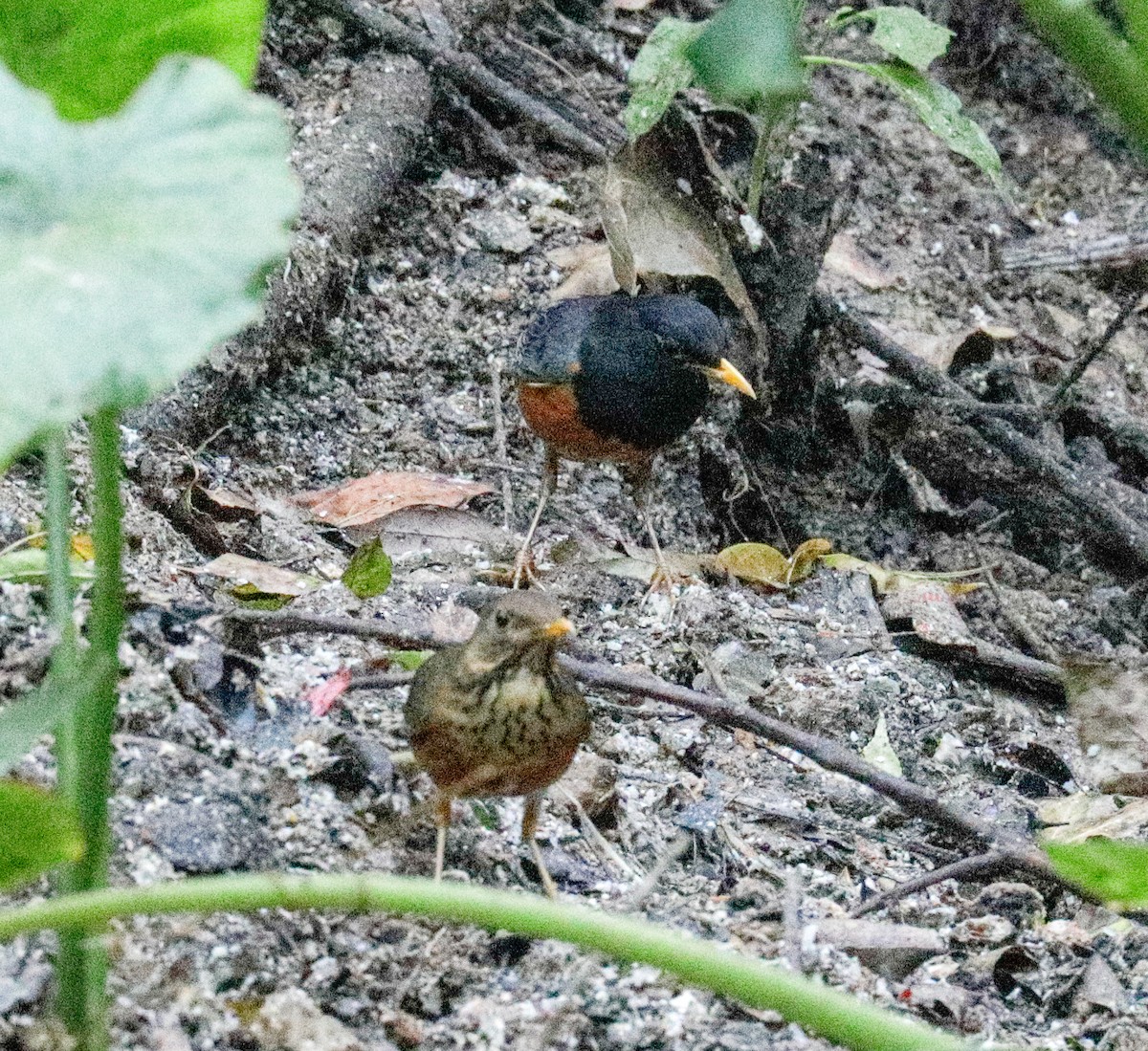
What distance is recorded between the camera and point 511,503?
17.7 ft

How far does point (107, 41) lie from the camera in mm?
1873

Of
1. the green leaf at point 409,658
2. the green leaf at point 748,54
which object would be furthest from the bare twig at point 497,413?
the green leaf at point 748,54

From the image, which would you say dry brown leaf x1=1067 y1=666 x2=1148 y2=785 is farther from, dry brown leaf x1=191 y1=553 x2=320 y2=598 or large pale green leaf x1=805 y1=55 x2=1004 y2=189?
large pale green leaf x1=805 y1=55 x2=1004 y2=189

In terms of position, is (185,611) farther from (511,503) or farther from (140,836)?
(511,503)

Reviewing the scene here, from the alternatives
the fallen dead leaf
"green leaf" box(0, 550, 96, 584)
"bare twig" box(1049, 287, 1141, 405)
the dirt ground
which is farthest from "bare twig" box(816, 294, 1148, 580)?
"green leaf" box(0, 550, 96, 584)

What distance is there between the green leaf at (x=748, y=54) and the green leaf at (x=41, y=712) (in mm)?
903

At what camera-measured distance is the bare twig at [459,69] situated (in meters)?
5.89

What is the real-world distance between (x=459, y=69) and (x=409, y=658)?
318 cm

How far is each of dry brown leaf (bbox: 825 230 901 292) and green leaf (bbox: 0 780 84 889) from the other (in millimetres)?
5109

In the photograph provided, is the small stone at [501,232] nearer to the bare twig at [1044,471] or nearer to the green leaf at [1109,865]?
the bare twig at [1044,471]

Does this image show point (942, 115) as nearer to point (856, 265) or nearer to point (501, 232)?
point (856, 265)

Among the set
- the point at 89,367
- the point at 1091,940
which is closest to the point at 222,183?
the point at 89,367

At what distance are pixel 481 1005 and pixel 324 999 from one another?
26 centimetres

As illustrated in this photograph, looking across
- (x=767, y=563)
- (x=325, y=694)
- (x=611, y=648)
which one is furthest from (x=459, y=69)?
(x=325, y=694)
